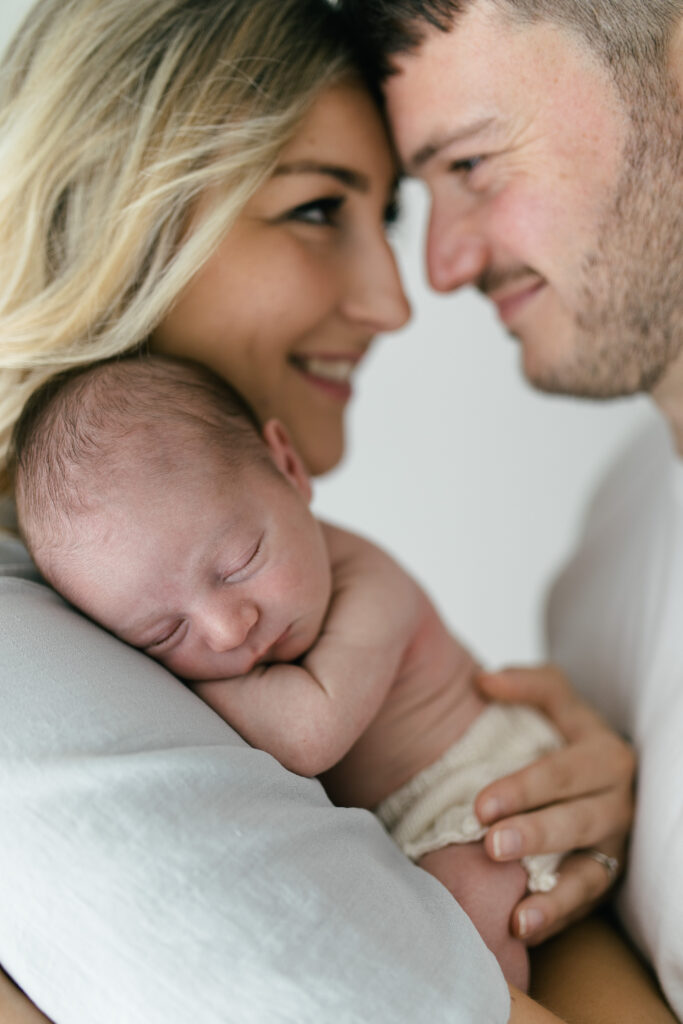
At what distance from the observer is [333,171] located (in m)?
1.33

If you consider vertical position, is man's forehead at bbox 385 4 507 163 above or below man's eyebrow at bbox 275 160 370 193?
above

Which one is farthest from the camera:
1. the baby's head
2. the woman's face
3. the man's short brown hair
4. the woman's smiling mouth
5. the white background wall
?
the white background wall

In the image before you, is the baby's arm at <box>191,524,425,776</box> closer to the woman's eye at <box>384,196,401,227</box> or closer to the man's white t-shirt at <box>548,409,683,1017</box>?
the man's white t-shirt at <box>548,409,683,1017</box>

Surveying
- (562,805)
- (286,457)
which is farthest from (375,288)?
(562,805)

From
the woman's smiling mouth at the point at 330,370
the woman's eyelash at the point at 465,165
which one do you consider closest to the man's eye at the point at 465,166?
the woman's eyelash at the point at 465,165

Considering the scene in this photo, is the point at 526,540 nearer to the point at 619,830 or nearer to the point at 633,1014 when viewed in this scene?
the point at 619,830

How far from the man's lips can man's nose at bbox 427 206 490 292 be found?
6cm

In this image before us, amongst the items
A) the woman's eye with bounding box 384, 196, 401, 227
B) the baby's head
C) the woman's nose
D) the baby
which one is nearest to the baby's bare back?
the baby

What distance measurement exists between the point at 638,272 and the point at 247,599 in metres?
0.79

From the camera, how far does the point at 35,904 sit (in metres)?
0.71

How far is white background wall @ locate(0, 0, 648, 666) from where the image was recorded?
267 centimetres

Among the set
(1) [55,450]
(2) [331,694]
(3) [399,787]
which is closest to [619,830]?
(3) [399,787]

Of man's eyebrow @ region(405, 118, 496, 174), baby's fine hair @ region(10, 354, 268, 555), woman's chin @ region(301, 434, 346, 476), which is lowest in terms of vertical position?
woman's chin @ region(301, 434, 346, 476)

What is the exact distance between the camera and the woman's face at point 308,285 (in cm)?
128
